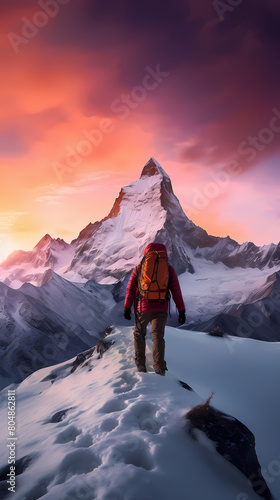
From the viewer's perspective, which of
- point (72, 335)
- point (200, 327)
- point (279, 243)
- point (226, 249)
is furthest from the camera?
point (226, 249)

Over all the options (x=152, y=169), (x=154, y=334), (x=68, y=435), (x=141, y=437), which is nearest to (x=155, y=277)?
(x=154, y=334)

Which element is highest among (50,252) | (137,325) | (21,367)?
(50,252)

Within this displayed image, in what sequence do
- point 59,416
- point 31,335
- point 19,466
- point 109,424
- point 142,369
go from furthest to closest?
point 31,335, point 142,369, point 59,416, point 109,424, point 19,466

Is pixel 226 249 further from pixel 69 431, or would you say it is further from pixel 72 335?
pixel 69 431

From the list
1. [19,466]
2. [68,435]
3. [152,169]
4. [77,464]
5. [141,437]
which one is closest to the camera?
[77,464]

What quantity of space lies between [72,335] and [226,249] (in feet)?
390

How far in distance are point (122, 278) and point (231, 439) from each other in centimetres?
9324

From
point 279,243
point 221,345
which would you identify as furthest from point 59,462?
point 279,243

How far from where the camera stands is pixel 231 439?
162 inches

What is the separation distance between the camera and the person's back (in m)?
6.02

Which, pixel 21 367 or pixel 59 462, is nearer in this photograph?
pixel 59 462

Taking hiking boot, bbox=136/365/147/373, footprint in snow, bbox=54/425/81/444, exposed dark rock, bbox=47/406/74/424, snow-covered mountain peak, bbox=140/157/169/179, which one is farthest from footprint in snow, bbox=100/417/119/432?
snow-covered mountain peak, bbox=140/157/169/179

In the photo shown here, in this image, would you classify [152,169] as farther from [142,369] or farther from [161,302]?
[142,369]

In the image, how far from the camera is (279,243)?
13025 centimetres
